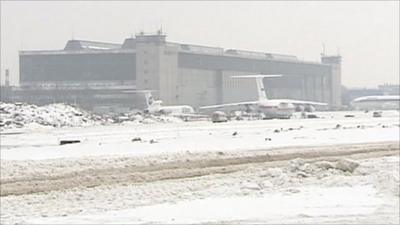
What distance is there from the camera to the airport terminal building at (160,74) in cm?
6253

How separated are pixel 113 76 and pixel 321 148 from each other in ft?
179

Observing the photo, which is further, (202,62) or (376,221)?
(202,62)

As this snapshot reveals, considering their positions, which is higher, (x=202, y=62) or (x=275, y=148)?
(x=202, y=62)

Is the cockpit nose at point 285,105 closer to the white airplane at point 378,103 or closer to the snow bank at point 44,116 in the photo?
the snow bank at point 44,116

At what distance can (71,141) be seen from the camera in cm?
3741

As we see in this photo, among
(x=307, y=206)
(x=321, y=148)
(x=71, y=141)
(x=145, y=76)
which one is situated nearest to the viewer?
(x=307, y=206)

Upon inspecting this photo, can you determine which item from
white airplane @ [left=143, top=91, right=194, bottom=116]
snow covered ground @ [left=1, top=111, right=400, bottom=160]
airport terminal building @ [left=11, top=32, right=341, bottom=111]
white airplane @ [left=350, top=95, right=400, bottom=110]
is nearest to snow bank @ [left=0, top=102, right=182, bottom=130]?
airport terminal building @ [left=11, top=32, right=341, bottom=111]

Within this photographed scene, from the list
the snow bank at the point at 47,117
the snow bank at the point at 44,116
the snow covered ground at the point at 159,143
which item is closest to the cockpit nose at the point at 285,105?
the snow bank at the point at 47,117

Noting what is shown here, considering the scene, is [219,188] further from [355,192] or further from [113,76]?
[113,76]

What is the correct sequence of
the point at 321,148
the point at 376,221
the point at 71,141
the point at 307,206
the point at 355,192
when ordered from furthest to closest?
1. the point at 71,141
2. the point at 321,148
3. the point at 355,192
4. the point at 307,206
5. the point at 376,221

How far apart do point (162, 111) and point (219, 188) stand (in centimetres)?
7224

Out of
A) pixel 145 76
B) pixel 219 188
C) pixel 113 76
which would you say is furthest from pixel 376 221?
pixel 145 76

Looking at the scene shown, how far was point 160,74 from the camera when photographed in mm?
100688

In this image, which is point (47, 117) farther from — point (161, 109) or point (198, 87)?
point (198, 87)
